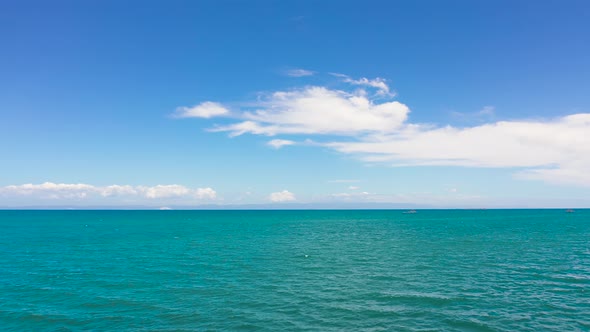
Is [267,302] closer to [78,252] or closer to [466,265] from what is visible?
[466,265]

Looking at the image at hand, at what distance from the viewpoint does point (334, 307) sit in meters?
37.4

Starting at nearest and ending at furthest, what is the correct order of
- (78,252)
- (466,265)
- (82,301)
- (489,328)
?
1. (489,328)
2. (82,301)
3. (466,265)
4. (78,252)

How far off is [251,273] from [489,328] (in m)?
33.1

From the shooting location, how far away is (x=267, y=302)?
3950 centimetres

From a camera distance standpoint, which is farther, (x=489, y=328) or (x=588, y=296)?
(x=588, y=296)

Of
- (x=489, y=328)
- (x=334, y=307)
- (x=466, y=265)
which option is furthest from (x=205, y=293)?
(x=466, y=265)

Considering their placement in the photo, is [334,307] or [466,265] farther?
[466,265]

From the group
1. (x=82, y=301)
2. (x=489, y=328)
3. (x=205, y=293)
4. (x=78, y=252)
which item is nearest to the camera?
(x=489, y=328)

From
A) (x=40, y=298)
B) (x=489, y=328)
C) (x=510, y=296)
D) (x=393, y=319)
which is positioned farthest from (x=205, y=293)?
(x=510, y=296)

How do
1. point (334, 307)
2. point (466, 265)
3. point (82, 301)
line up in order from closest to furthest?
point (334, 307)
point (82, 301)
point (466, 265)

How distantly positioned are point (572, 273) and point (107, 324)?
201ft

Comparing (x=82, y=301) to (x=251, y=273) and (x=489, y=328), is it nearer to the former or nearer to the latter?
(x=251, y=273)

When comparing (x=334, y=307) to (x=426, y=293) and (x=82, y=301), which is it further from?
(x=82, y=301)

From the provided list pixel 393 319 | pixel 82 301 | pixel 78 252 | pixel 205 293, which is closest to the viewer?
pixel 393 319
